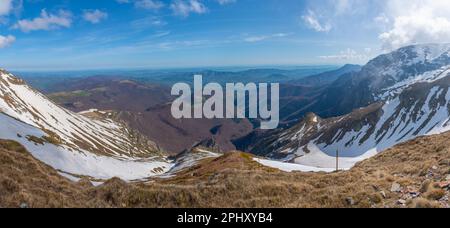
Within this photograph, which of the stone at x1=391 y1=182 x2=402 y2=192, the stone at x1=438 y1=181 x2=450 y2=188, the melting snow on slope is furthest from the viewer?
the melting snow on slope

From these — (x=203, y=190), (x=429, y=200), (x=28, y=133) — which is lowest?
(x=28, y=133)

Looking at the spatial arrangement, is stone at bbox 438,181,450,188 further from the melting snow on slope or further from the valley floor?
the melting snow on slope

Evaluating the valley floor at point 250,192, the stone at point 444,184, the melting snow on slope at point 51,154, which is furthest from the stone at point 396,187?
the melting snow on slope at point 51,154

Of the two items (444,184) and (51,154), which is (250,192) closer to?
(444,184)

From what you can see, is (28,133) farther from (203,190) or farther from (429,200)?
(429,200)

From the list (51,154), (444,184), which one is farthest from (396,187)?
(51,154)

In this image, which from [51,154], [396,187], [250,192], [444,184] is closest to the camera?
[444,184]

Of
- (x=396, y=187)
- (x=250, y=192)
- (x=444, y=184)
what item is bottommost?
(x=250, y=192)

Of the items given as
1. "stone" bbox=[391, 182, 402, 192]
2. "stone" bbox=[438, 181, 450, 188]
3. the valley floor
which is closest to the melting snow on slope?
the valley floor

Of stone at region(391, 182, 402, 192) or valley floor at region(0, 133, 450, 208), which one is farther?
stone at region(391, 182, 402, 192)
